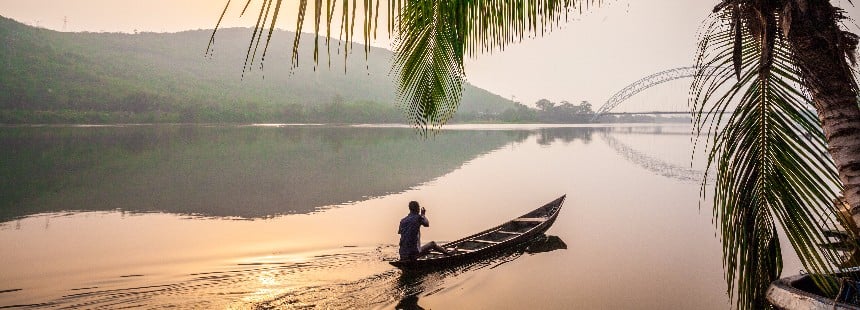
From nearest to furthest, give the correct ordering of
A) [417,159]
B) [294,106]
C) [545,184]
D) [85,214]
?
[85,214]
[545,184]
[417,159]
[294,106]

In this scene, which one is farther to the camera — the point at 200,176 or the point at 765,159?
the point at 200,176

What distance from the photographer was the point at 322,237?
1709 cm

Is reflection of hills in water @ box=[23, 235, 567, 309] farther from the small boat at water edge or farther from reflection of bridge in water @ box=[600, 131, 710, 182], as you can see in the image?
reflection of bridge in water @ box=[600, 131, 710, 182]

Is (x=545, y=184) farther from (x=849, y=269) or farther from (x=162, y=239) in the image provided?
(x=849, y=269)

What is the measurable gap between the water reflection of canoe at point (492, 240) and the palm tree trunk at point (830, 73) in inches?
345

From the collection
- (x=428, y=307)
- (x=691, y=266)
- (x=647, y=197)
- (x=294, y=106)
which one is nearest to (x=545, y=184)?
(x=647, y=197)

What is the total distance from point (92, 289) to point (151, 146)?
44980 millimetres

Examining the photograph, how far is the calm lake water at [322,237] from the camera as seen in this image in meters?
11.0

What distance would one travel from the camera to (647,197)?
2900cm

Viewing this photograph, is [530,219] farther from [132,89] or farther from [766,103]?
[132,89]

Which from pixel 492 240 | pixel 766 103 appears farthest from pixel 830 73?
pixel 492 240

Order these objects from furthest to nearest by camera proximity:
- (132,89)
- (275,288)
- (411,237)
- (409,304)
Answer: (132,89)
(411,237)
(275,288)
(409,304)

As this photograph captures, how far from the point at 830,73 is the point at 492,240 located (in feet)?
37.0

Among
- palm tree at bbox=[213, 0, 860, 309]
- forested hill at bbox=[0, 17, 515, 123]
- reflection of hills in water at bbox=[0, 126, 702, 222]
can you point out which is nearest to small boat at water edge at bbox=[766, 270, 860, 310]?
palm tree at bbox=[213, 0, 860, 309]
